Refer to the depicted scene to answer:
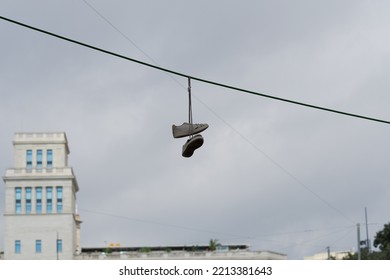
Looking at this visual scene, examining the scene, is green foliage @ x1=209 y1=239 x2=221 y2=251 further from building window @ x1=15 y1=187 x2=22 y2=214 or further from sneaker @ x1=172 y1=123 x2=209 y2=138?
sneaker @ x1=172 y1=123 x2=209 y2=138

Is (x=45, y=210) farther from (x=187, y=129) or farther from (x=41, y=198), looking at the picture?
(x=187, y=129)

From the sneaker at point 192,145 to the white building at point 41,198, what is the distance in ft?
476

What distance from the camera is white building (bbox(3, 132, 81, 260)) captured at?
542 ft

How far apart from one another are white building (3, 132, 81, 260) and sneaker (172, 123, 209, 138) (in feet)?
475

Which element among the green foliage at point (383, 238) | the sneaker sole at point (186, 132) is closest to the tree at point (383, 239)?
the green foliage at point (383, 238)

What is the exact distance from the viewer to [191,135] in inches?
830

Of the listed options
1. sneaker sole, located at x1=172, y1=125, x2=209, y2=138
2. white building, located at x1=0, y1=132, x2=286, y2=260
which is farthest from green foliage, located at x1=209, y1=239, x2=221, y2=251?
sneaker sole, located at x1=172, y1=125, x2=209, y2=138

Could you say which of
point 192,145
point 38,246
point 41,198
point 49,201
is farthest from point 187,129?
point 41,198

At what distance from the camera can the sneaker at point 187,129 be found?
21.0m

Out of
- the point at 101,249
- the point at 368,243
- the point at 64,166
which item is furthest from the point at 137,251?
the point at 368,243
